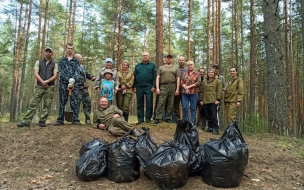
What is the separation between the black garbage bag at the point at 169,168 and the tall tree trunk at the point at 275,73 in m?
5.24

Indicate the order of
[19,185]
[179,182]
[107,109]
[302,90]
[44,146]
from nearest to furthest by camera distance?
[179,182]
[19,185]
[44,146]
[107,109]
[302,90]

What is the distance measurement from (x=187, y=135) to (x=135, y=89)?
119 inches

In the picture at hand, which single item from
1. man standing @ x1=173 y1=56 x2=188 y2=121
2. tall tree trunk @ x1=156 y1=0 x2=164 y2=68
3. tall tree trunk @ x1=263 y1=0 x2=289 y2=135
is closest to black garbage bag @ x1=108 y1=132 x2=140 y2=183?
man standing @ x1=173 y1=56 x2=188 y2=121

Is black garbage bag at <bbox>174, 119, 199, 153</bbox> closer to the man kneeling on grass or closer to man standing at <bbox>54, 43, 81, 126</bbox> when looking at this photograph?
the man kneeling on grass

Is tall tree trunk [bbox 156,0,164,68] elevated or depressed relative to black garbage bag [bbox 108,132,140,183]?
elevated

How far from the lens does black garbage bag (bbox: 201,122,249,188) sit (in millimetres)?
3184

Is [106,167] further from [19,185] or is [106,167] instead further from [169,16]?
[169,16]

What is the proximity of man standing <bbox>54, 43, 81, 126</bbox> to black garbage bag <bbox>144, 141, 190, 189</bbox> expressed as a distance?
357cm

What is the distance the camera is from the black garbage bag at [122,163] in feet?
11.5

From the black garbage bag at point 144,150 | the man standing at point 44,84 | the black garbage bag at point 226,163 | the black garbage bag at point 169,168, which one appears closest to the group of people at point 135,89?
the man standing at point 44,84

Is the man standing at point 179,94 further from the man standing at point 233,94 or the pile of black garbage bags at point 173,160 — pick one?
the pile of black garbage bags at point 173,160

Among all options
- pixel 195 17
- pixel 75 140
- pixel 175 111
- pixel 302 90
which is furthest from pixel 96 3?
pixel 302 90

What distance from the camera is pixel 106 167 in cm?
368

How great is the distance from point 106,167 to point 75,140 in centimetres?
168
